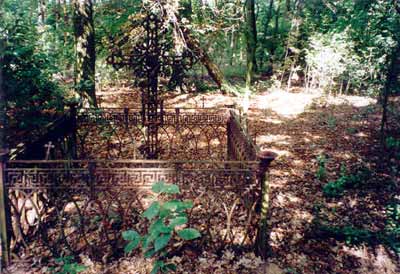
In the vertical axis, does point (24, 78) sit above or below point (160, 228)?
above

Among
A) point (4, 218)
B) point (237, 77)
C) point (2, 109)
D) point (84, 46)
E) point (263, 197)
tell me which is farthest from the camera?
point (237, 77)

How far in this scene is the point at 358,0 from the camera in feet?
22.4

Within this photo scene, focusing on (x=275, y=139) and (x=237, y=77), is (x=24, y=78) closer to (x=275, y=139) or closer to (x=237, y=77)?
(x=275, y=139)

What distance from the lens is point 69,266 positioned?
121 inches

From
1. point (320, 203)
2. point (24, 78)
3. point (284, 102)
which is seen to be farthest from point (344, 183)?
point (284, 102)

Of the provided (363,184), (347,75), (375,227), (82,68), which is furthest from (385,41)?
(82,68)

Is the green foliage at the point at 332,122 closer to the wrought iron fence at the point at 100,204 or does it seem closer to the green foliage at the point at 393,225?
the green foliage at the point at 393,225

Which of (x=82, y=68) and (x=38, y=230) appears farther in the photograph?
→ (x=82, y=68)

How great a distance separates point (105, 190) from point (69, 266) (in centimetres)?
77

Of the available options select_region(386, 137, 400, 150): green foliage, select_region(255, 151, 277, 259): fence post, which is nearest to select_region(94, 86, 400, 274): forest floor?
select_region(255, 151, 277, 259): fence post

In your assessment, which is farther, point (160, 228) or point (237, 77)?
point (237, 77)

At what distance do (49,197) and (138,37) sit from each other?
3145mm

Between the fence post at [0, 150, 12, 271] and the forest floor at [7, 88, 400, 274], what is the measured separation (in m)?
0.81

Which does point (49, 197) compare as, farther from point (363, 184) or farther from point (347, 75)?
point (347, 75)
